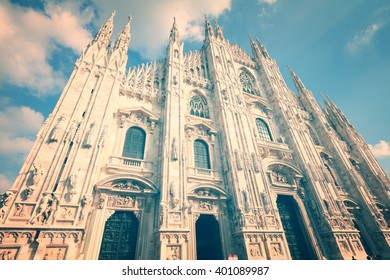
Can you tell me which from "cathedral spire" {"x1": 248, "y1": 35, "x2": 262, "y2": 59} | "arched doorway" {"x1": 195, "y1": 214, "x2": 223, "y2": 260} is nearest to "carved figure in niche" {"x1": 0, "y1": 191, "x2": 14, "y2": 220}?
"arched doorway" {"x1": 195, "y1": 214, "x2": 223, "y2": 260}

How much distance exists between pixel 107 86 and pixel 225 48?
1705cm

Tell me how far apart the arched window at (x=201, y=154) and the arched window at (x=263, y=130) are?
23.1 feet

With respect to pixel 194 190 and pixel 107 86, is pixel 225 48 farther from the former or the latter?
pixel 194 190

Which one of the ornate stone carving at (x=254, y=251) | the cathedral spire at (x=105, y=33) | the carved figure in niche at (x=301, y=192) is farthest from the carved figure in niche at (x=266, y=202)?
the cathedral spire at (x=105, y=33)

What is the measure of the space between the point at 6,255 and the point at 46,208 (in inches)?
73.9

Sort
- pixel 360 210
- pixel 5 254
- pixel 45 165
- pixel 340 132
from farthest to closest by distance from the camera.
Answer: pixel 340 132 → pixel 360 210 → pixel 45 165 → pixel 5 254

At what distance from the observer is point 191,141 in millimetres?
14906

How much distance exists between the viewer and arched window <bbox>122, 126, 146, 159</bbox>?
12651mm

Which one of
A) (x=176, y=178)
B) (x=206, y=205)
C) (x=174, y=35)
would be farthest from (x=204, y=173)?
(x=174, y=35)

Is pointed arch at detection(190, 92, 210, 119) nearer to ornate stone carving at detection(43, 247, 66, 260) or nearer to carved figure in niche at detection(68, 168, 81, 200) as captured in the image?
carved figure in niche at detection(68, 168, 81, 200)

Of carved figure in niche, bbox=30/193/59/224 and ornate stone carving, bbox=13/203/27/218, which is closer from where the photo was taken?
ornate stone carving, bbox=13/203/27/218

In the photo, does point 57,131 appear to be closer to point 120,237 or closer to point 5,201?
point 5,201

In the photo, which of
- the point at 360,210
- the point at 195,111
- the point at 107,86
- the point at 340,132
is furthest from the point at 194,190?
the point at 340,132

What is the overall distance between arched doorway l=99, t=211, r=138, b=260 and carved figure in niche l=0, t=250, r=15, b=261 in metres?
3.27
